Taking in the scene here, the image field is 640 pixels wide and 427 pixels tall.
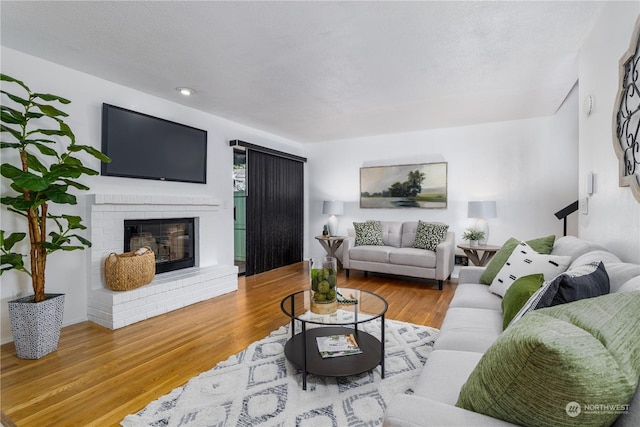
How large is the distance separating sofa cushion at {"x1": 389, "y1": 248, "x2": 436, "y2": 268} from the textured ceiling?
1.92 meters

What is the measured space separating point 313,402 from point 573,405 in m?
1.35

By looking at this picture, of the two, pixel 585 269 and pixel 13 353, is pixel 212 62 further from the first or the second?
pixel 585 269

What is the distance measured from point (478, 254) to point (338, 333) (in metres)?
2.80

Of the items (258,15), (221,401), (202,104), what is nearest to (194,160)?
(202,104)

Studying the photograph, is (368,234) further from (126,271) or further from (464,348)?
(464,348)

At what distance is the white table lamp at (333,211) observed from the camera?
5605 mm

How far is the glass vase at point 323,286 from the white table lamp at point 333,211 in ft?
11.6

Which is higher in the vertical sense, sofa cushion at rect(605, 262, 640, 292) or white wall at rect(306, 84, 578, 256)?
white wall at rect(306, 84, 578, 256)

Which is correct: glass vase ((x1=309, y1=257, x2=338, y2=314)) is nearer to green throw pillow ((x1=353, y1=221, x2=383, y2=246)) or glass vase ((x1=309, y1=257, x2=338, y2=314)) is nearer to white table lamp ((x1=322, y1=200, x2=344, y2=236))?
Answer: green throw pillow ((x1=353, y1=221, x2=383, y2=246))

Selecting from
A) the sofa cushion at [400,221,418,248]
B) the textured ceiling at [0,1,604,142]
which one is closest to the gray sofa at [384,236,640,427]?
the textured ceiling at [0,1,604,142]

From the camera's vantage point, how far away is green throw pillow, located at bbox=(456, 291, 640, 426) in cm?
66

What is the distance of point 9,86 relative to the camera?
2.51 metres

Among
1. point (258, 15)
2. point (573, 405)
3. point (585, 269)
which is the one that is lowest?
point (573, 405)

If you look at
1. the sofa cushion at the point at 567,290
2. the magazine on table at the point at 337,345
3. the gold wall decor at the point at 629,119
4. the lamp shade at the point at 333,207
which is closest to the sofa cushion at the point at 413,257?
the lamp shade at the point at 333,207
